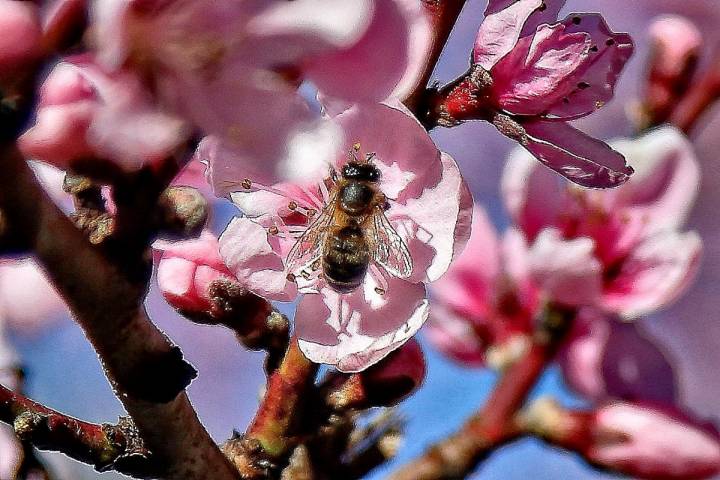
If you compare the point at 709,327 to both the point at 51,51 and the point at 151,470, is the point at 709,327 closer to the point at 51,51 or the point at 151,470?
the point at 151,470

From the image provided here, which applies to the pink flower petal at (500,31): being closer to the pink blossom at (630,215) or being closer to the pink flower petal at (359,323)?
the pink flower petal at (359,323)

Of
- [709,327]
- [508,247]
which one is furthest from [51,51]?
[709,327]

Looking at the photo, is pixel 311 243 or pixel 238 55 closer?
pixel 238 55

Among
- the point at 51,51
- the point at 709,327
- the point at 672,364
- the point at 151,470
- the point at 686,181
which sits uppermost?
the point at 51,51

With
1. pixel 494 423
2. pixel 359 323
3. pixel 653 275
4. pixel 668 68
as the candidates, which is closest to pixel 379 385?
pixel 359 323

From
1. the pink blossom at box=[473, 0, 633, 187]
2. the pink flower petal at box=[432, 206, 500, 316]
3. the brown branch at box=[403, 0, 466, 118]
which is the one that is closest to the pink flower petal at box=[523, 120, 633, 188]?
the pink blossom at box=[473, 0, 633, 187]

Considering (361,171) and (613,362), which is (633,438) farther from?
(361,171)
